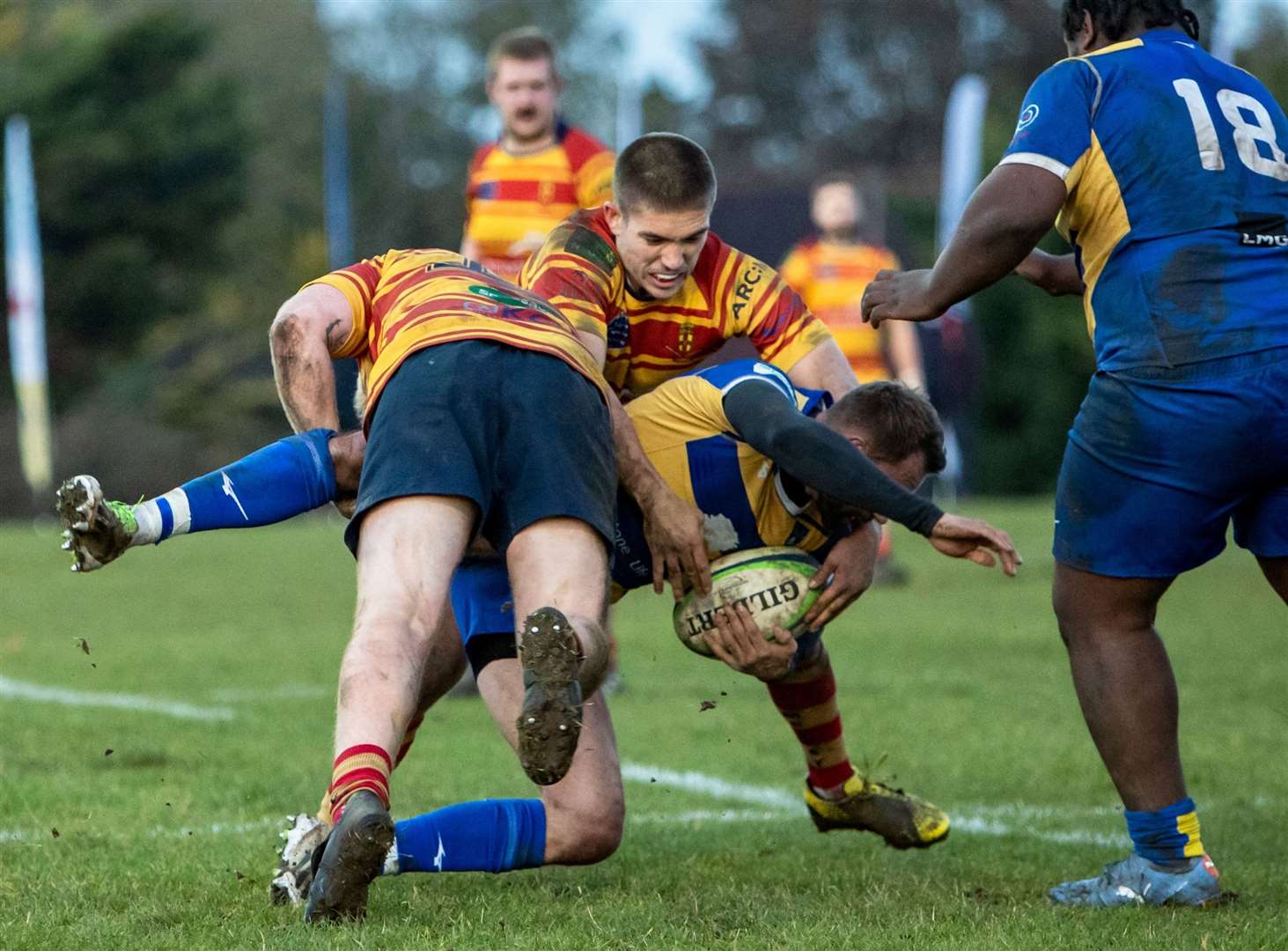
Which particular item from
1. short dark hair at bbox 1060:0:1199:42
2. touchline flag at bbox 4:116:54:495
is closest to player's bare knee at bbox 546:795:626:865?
short dark hair at bbox 1060:0:1199:42

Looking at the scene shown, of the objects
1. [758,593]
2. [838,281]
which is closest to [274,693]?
[758,593]

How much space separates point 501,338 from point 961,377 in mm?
20568

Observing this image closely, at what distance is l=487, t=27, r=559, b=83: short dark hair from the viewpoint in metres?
8.46

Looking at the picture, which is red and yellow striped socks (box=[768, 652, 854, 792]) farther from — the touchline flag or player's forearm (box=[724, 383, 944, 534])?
the touchline flag

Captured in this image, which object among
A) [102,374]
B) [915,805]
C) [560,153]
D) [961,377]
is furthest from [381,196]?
[915,805]

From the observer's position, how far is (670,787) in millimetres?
6406

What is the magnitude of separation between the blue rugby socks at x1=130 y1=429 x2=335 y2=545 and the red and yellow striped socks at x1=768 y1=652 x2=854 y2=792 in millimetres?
1609

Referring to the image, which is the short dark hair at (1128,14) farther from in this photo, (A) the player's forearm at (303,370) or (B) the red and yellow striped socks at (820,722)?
(A) the player's forearm at (303,370)

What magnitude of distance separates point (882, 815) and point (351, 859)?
2108 millimetres

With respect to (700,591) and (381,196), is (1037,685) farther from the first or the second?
(381,196)

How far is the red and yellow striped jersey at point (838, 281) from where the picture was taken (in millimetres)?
12695

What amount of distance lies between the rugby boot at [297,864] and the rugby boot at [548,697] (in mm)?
585

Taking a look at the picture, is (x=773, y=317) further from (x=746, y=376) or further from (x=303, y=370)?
(x=303, y=370)

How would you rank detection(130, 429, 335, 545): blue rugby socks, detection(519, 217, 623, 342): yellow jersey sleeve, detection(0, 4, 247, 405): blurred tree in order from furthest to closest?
detection(0, 4, 247, 405): blurred tree
detection(519, 217, 623, 342): yellow jersey sleeve
detection(130, 429, 335, 545): blue rugby socks
